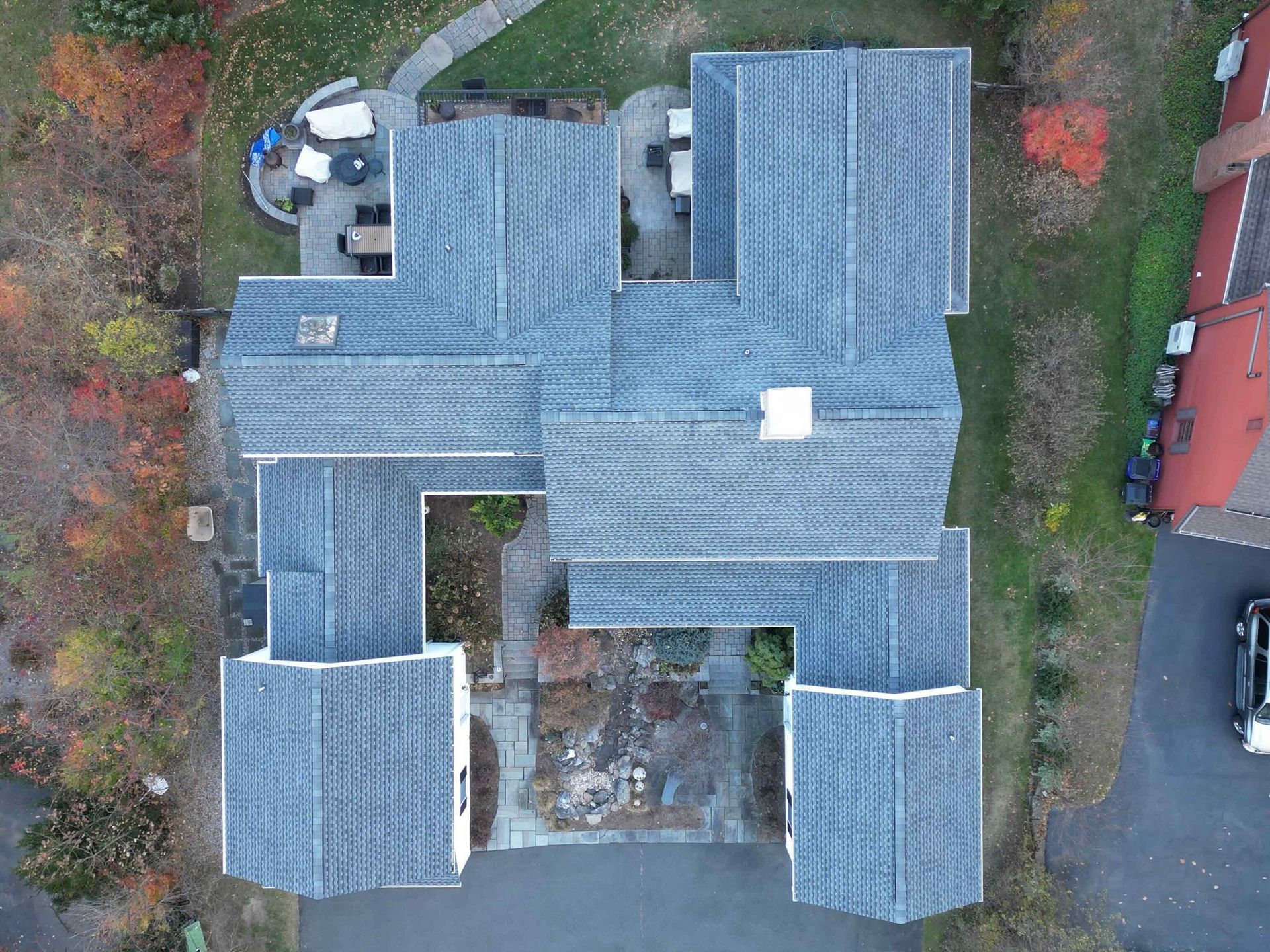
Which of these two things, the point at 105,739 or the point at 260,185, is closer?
the point at 105,739

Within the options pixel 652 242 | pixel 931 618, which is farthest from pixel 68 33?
pixel 931 618

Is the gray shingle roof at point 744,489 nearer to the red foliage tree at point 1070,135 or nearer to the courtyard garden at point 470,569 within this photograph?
the courtyard garden at point 470,569

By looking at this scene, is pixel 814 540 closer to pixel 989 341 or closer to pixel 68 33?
pixel 989 341

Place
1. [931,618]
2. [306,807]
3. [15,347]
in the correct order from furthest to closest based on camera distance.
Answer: [15,347] → [931,618] → [306,807]

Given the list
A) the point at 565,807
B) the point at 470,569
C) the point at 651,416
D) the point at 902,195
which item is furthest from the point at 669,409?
the point at 565,807

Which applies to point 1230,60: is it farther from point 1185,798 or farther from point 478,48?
point 478,48

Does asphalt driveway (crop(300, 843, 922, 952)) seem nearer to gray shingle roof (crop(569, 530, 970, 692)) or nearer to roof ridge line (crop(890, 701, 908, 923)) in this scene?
roof ridge line (crop(890, 701, 908, 923))
